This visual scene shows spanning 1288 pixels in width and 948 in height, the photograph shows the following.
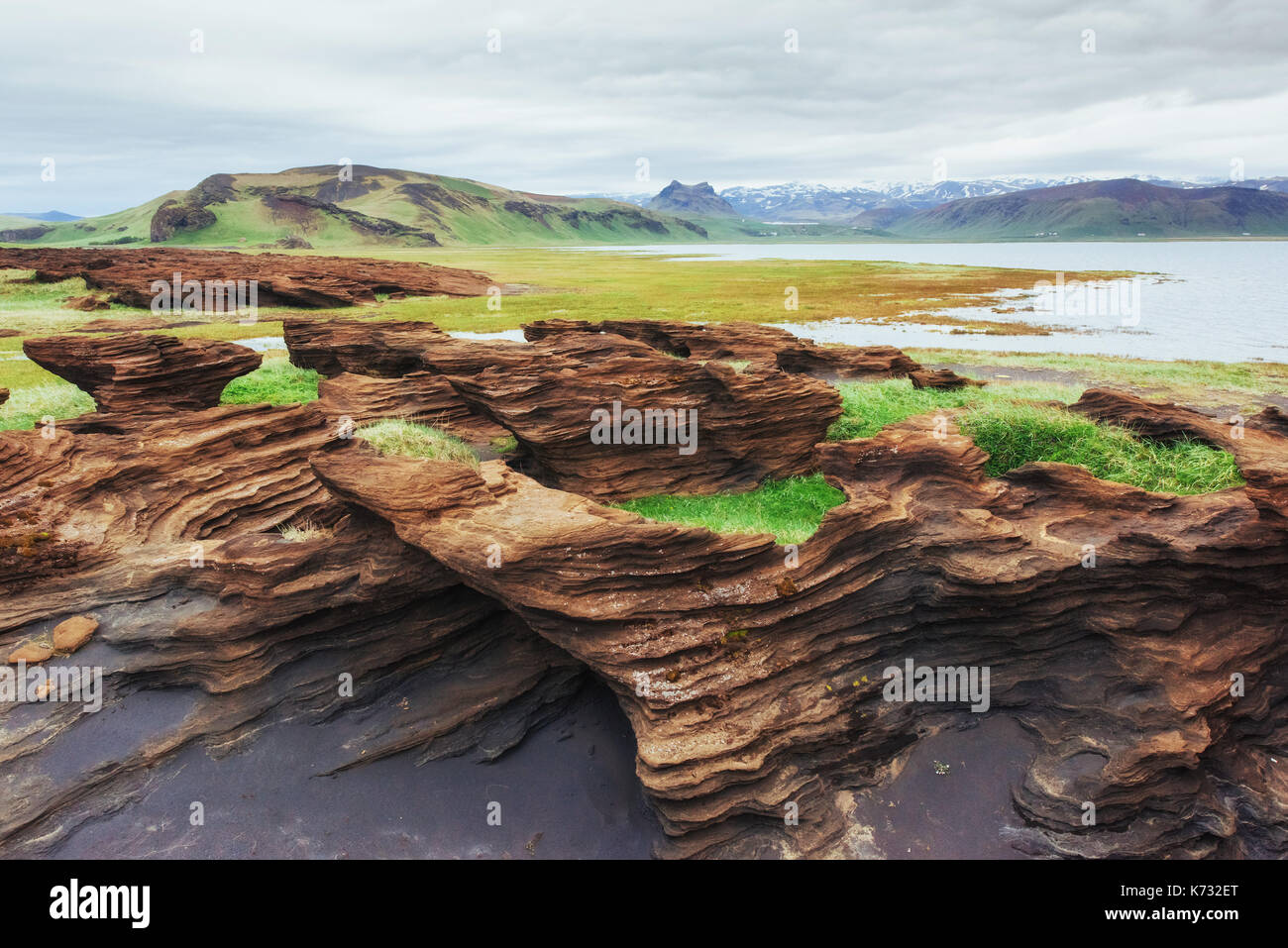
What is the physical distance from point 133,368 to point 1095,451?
27.6 metres

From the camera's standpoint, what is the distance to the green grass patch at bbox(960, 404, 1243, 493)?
1622 centimetres

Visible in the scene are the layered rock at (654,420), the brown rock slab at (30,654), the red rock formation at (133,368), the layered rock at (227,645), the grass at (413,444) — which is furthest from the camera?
the red rock formation at (133,368)

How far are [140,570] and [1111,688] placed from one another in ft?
59.2

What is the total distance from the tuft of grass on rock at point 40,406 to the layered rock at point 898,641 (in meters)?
15.3

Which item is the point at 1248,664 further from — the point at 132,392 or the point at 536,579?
the point at 132,392

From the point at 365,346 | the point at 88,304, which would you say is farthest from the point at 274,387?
the point at 88,304

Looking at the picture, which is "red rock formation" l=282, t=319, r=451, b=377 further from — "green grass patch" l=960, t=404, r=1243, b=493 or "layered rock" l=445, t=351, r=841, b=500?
"green grass patch" l=960, t=404, r=1243, b=493

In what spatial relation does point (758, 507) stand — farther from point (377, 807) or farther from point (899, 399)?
point (377, 807)

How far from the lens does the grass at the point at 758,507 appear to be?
16969 mm

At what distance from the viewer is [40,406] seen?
22781 millimetres

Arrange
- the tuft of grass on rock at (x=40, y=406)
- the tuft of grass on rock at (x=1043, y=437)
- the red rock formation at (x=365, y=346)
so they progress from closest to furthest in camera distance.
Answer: the tuft of grass on rock at (x=1043, y=437) < the tuft of grass on rock at (x=40, y=406) < the red rock formation at (x=365, y=346)

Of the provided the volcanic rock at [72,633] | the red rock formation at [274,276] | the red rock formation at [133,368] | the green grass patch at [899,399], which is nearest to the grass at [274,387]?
the red rock formation at [133,368]

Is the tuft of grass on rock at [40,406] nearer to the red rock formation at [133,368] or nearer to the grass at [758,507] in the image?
the red rock formation at [133,368]

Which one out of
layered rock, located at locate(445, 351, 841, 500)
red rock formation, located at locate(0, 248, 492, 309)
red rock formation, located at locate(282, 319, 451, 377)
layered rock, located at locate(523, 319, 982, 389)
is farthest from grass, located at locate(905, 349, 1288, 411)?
red rock formation, located at locate(0, 248, 492, 309)
